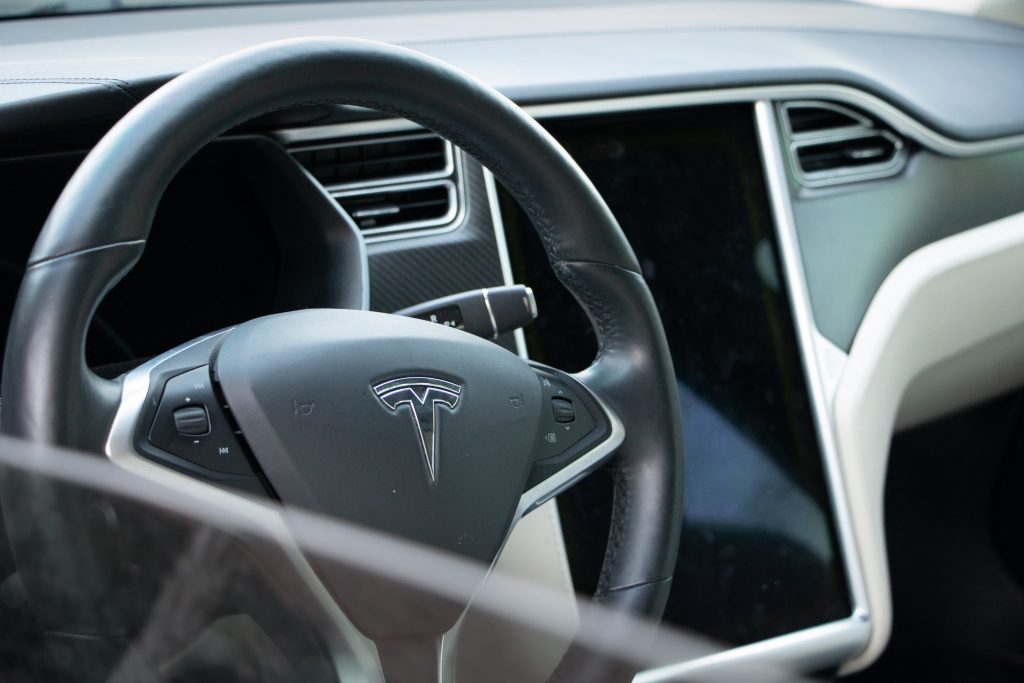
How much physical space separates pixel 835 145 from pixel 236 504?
1030 mm

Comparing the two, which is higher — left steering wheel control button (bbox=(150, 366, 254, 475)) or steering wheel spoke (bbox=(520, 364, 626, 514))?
left steering wheel control button (bbox=(150, 366, 254, 475))

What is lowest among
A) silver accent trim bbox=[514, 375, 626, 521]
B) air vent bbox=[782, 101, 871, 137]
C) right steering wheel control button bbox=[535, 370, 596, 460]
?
silver accent trim bbox=[514, 375, 626, 521]

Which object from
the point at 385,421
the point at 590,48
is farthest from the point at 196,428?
the point at 590,48

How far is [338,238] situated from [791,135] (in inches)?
24.9

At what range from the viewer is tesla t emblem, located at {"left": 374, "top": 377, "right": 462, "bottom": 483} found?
76cm

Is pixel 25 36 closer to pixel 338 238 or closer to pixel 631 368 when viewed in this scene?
pixel 338 238

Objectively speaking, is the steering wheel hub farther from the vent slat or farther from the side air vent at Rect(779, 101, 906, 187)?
the side air vent at Rect(779, 101, 906, 187)

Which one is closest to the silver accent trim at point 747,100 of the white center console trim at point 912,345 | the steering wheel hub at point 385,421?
the white center console trim at point 912,345

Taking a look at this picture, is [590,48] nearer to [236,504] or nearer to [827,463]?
[827,463]

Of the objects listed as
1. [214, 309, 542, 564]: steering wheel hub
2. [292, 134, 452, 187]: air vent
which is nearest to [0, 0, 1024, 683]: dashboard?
[292, 134, 452, 187]: air vent

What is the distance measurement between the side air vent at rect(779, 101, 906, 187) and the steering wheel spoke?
0.67m

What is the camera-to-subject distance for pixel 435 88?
78 cm

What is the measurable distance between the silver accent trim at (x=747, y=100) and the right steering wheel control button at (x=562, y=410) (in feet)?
1.39

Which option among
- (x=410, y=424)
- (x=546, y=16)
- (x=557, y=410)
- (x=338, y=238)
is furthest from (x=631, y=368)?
(x=546, y=16)
